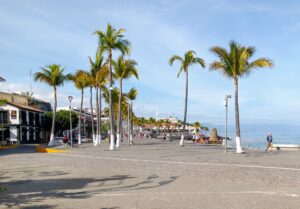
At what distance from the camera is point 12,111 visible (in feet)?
218

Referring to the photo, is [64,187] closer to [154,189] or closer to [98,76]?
[154,189]

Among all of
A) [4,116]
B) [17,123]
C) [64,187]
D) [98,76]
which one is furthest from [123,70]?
[4,116]

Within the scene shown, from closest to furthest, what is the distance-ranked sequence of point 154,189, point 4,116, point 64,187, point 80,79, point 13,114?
1. point 154,189
2. point 64,187
3. point 80,79
4. point 4,116
5. point 13,114

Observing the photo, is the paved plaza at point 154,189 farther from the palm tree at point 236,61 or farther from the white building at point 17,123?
the white building at point 17,123

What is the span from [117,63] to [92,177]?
25.6m

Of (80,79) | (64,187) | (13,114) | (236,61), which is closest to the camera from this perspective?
(64,187)

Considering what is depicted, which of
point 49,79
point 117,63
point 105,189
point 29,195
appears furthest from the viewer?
point 49,79

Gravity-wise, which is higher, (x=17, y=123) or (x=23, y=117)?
(x=23, y=117)

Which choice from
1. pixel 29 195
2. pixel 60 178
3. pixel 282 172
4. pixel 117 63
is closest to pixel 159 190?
pixel 29 195

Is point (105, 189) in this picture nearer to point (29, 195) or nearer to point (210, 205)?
point (29, 195)

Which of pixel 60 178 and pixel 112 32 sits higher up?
pixel 112 32

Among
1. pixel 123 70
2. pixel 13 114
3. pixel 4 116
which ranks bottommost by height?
pixel 4 116

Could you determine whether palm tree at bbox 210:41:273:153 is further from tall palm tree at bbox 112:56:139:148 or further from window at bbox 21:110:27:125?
window at bbox 21:110:27:125

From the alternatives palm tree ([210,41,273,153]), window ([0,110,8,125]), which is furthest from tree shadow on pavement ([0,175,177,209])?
window ([0,110,8,125])
